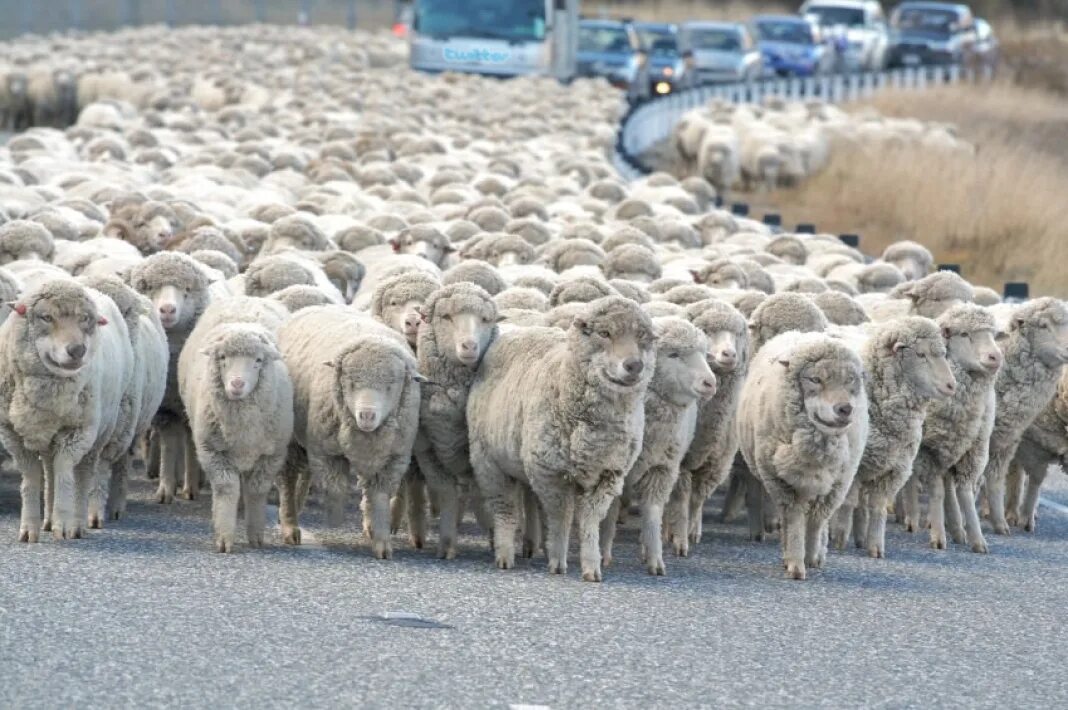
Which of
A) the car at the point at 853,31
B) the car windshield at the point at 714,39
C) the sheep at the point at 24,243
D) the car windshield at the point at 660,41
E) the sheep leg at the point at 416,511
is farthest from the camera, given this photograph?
the car at the point at 853,31

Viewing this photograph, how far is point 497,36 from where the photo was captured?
39500 millimetres

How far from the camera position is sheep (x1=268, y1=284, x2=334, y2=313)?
39.8ft

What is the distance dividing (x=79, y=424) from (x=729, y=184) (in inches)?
925

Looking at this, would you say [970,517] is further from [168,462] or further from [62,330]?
[62,330]

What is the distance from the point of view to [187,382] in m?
11.0

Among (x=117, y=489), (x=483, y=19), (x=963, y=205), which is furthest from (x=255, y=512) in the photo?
(x=483, y=19)

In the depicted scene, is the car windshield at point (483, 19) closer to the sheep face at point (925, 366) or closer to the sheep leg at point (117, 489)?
the sheep face at point (925, 366)

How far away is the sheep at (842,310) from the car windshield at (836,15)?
43.6m

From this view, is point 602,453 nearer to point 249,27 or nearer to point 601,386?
point 601,386

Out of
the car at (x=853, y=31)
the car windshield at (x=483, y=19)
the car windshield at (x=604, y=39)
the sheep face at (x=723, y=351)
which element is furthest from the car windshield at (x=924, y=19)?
the sheep face at (x=723, y=351)

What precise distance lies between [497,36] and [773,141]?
303 inches

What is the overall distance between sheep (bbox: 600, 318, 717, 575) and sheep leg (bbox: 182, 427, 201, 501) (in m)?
2.56

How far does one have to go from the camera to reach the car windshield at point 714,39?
1863 inches

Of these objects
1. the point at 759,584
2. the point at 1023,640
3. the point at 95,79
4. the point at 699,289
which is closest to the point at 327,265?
the point at 699,289
